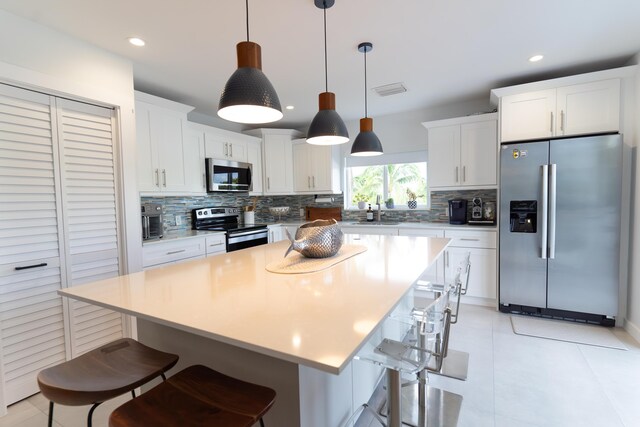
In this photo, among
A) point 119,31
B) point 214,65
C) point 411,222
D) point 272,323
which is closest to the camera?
point 272,323

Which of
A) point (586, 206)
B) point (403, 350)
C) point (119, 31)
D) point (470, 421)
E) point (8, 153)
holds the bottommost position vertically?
point (470, 421)

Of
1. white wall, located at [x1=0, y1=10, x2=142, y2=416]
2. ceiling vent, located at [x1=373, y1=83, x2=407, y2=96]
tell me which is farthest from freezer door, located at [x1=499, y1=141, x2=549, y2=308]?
white wall, located at [x1=0, y1=10, x2=142, y2=416]

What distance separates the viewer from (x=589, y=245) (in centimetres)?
281

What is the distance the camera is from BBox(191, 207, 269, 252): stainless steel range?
144 inches

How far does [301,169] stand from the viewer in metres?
4.68

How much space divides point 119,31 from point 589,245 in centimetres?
418

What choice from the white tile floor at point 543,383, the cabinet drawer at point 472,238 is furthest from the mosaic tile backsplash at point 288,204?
the white tile floor at point 543,383

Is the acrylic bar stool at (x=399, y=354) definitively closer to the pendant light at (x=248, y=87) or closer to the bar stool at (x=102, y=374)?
the bar stool at (x=102, y=374)

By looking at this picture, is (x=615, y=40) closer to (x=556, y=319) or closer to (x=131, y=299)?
(x=556, y=319)

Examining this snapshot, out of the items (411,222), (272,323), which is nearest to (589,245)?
(411,222)

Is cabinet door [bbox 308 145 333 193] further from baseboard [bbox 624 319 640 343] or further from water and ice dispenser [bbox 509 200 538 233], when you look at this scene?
baseboard [bbox 624 319 640 343]

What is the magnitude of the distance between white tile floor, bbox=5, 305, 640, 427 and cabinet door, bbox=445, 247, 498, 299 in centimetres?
74

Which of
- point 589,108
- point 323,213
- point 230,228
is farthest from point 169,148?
point 589,108

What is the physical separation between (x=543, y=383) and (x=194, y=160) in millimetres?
3740
